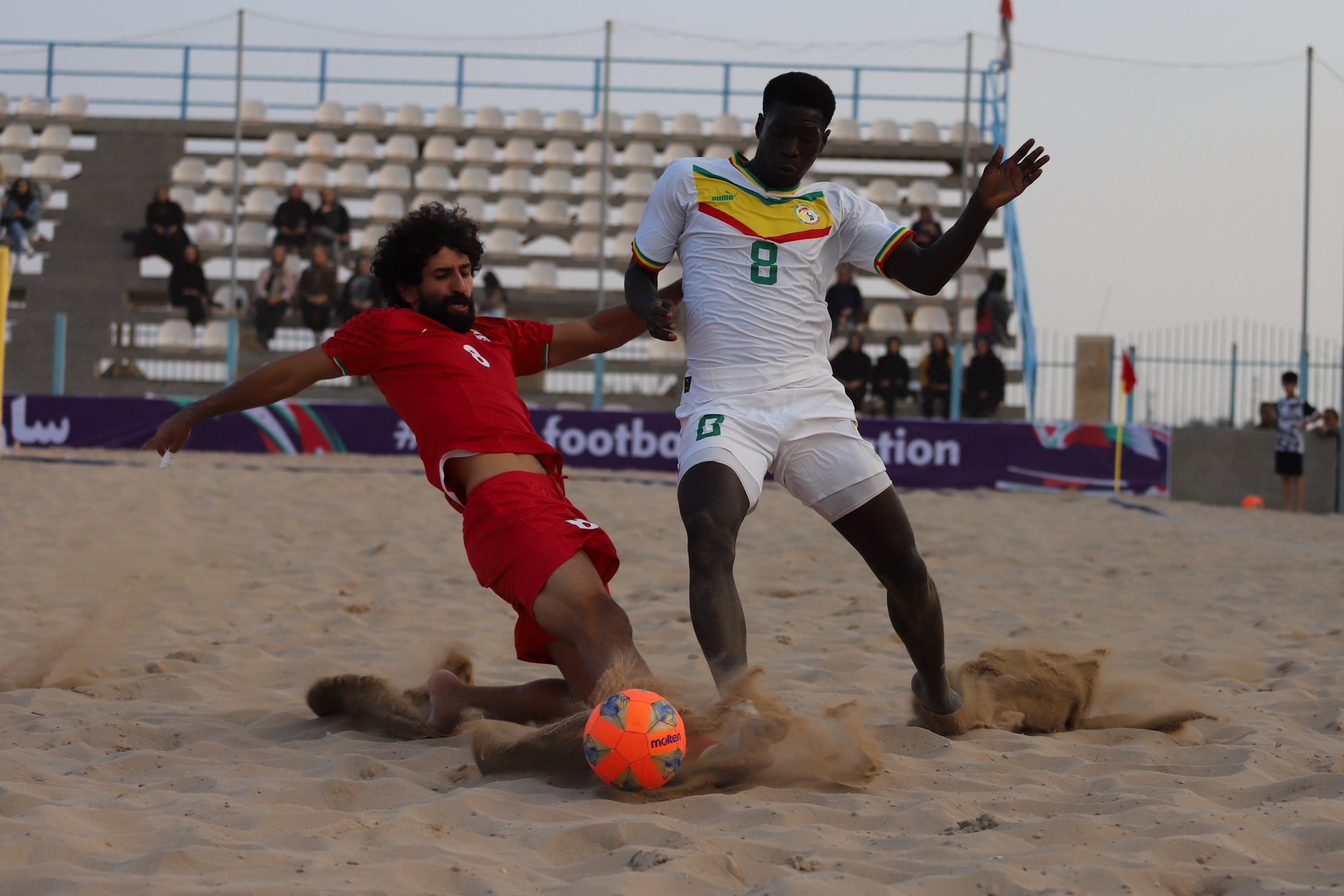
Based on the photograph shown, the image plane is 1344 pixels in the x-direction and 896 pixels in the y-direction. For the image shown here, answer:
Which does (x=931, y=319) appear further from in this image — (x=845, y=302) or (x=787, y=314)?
(x=787, y=314)

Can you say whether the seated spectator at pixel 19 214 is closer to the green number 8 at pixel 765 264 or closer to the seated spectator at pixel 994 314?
the seated spectator at pixel 994 314

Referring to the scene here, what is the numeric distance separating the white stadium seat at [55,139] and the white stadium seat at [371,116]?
4427 mm

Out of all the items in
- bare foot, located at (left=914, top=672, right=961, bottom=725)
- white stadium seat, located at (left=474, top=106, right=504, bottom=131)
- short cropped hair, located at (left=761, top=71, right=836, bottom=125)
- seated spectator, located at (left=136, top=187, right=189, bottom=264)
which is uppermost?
white stadium seat, located at (left=474, top=106, right=504, bottom=131)

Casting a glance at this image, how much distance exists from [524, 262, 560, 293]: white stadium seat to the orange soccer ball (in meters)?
15.2

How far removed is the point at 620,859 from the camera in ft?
8.68

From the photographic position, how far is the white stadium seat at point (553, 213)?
19.2 metres

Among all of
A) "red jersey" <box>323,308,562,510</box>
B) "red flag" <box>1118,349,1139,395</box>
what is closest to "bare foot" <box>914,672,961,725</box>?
"red jersey" <box>323,308,562,510</box>

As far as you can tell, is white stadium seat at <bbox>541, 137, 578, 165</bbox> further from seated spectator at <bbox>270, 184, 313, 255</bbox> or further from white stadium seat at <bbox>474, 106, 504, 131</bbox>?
seated spectator at <bbox>270, 184, 313, 255</bbox>

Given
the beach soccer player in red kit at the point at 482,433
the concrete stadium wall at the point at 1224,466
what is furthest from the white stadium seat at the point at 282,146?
the beach soccer player in red kit at the point at 482,433

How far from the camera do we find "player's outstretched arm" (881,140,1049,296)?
142 inches

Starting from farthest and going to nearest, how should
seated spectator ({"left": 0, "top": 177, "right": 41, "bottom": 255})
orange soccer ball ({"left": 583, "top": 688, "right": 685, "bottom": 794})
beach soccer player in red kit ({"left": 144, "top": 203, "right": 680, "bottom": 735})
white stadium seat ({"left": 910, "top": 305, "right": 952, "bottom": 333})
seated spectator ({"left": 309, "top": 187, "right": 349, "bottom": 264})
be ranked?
seated spectator ({"left": 0, "top": 177, "right": 41, "bottom": 255})
white stadium seat ({"left": 910, "top": 305, "right": 952, "bottom": 333})
seated spectator ({"left": 309, "top": 187, "right": 349, "bottom": 264})
beach soccer player in red kit ({"left": 144, "top": 203, "right": 680, "bottom": 735})
orange soccer ball ({"left": 583, "top": 688, "right": 685, "bottom": 794})

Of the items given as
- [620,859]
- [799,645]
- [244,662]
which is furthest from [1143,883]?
[244,662]

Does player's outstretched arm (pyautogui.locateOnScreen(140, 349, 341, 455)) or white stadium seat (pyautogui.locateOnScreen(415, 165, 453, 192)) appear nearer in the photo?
player's outstretched arm (pyautogui.locateOnScreen(140, 349, 341, 455))

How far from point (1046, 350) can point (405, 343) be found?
494 inches
